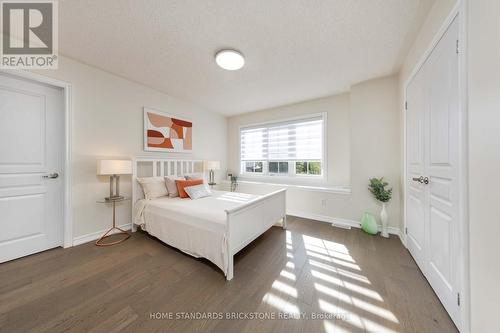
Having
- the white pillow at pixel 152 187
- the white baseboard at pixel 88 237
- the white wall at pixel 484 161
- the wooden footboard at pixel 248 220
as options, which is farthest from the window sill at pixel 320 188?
the white baseboard at pixel 88 237

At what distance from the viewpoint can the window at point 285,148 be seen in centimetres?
378

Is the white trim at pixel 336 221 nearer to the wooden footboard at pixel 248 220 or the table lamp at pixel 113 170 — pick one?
the wooden footboard at pixel 248 220

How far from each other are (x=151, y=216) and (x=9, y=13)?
2.54 m

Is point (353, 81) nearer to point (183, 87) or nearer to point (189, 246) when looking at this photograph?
point (183, 87)

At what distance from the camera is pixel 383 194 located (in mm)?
2635

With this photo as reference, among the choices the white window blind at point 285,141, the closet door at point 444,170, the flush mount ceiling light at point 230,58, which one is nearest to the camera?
the closet door at point 444,170

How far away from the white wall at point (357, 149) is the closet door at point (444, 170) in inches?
46.5

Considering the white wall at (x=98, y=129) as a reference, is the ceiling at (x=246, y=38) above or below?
above

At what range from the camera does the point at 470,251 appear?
1065 millimetres

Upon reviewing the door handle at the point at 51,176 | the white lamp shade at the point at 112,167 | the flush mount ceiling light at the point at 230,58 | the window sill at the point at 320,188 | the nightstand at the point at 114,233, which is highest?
the flush mount ceiling light at the point at 230,58

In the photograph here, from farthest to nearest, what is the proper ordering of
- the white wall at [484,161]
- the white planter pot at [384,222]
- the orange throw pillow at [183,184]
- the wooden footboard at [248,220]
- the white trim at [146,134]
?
1. the white trim at [146,134]
2. the orange throw pillow at [183,184]
3. the white planter pot at [384,222]
4. the wooden footboard at [248,220]
5. the white wall at [484,161]

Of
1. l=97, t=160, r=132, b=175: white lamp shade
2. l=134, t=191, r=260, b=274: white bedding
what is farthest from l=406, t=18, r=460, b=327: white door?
l=97, t=160, r=132, b=175: white lamp shade

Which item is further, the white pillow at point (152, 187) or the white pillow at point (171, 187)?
the white pillow at point (171, 187)

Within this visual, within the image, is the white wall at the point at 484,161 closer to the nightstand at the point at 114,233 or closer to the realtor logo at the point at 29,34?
the realtor logo at the point at 29,34
